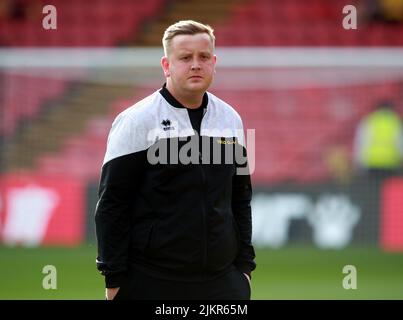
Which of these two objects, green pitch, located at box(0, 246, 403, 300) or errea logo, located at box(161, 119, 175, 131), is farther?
green pitch, located at box(0, 246, 403, 300)

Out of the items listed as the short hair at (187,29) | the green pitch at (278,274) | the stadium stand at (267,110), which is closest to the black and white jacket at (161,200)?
the short hair at (187,29)

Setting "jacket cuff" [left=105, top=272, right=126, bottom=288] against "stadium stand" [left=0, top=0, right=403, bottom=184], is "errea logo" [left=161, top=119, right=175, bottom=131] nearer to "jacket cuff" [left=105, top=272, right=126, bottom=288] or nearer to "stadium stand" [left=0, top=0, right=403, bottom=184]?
"jacket cuff" [left=105, top=272, right=126, bottom=288]

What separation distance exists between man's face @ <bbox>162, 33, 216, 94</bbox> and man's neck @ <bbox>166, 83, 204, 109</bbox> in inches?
1.0

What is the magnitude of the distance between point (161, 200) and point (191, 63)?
25.2 inches

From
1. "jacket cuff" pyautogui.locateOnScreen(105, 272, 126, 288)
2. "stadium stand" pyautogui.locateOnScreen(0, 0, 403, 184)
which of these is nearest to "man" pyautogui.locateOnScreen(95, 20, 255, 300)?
"jacket cuff" pyautogui.locateOnScreen(105, 272, 126, 288)

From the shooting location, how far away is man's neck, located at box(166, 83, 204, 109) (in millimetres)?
4465

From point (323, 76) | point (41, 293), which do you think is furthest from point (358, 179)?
point (41, 293)

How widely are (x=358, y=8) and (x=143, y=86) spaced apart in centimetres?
448

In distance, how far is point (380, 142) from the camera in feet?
45.3

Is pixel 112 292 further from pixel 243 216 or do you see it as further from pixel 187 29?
pixel 187 29

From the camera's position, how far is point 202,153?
443 cm

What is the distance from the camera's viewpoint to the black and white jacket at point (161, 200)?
14.3ft

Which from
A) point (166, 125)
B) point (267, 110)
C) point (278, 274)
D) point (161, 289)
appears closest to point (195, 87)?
point (166, 125)

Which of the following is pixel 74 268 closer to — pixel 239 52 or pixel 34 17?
pixel 239 52
